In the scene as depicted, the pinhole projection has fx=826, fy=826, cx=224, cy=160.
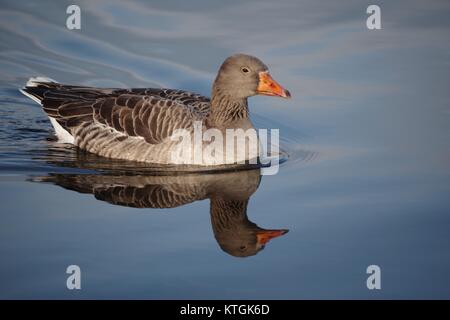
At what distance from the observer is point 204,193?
43.6 ft

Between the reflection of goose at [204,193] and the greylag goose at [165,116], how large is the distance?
0.79m

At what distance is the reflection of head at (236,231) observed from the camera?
454 inches

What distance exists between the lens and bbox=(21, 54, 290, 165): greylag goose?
14578 millimetres

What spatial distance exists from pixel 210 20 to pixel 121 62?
8.82 feet

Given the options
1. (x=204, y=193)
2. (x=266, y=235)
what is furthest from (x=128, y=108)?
(x=266, y=235)

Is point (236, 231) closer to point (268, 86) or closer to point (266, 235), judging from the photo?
point (266, 235)

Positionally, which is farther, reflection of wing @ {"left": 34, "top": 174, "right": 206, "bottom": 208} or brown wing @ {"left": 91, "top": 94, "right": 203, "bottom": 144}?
brown wing @ {"left": 91, "top": 94, "right": 203, "bottom": 144}

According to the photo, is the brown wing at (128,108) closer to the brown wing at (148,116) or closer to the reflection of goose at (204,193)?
the brown wing at (148,116)

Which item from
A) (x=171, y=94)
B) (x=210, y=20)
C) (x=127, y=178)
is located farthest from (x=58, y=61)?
(x=127, y=178)

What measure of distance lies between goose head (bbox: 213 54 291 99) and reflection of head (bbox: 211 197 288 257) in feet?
8.34

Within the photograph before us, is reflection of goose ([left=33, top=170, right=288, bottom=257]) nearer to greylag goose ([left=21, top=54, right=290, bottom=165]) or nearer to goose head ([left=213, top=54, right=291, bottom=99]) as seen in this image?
greylag goose ([left=21, top=54, right=290, bottom=165])

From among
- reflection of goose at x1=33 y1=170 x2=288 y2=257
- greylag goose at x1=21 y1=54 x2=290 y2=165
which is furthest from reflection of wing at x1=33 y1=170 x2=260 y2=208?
greylag goose at x1=21 y1=54 x2=290 y2=165

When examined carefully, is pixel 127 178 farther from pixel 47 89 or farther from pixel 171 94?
pixel 47 89

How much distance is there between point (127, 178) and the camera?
45.9ft
